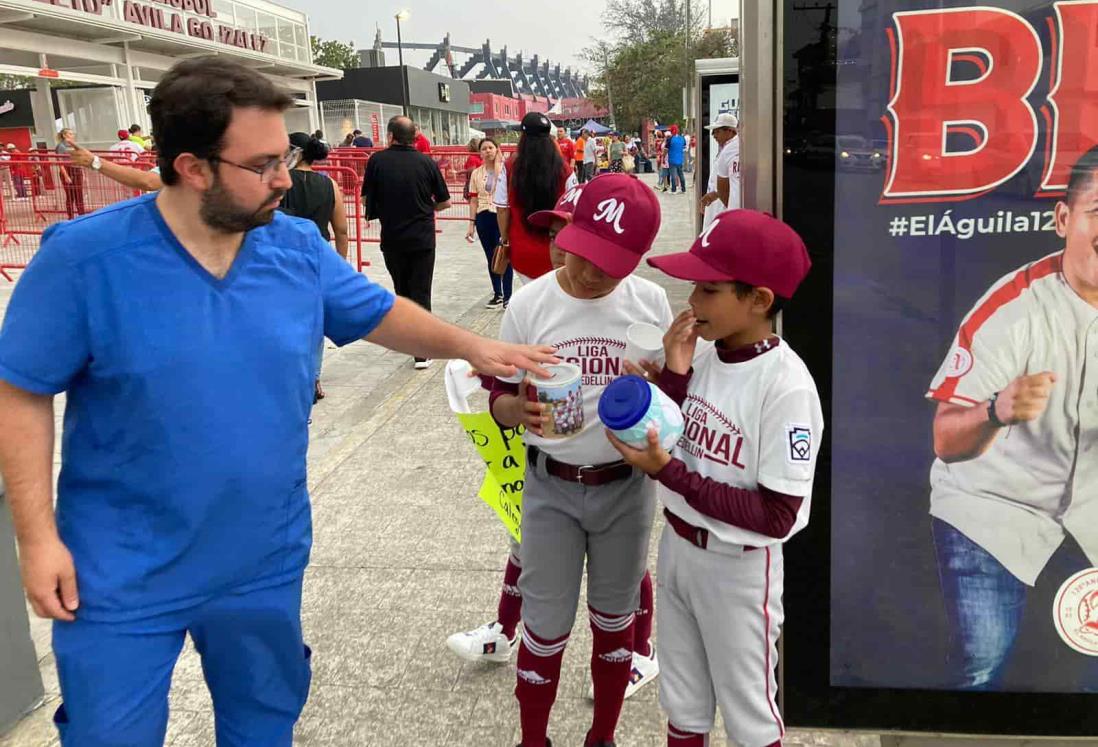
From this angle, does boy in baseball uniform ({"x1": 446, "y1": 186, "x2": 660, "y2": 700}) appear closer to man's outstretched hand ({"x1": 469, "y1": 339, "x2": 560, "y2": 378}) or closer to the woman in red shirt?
man's outstretched hand ({"x1": 469, "y1": 339, "x2": 560, "y2": 378})

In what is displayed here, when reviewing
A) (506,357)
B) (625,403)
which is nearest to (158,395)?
(506,357)

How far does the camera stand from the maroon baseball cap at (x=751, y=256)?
6.11 ft

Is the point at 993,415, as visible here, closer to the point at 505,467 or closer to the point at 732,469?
the point at 732,469

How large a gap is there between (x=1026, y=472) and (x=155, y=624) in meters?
2.07

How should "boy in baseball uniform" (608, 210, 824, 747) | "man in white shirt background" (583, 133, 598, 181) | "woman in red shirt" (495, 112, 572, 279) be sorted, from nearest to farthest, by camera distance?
"boy in baseball uniform" (608, 210, 824, 747), "woman in red shirt" (495, 112, 572, 279), "man in white shirt background" (583, 133, 598, 181)

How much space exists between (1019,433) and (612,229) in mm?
1135

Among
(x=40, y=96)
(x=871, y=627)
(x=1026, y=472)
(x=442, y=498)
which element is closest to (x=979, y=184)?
(x=1026, y=472)

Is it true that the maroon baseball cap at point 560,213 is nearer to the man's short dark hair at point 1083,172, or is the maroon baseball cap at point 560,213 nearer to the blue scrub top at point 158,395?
the blue scrub top at point 158,395

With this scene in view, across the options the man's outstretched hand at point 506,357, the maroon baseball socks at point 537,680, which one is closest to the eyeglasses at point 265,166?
the man's outstretched hand at point 506,357

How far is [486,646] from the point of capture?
3.07m

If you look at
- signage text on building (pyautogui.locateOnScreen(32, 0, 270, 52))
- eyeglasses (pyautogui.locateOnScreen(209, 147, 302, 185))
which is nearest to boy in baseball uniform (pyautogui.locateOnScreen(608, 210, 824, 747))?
eyeglasses (pyautogui.locateOnScreen(209, 147, 302, 185))

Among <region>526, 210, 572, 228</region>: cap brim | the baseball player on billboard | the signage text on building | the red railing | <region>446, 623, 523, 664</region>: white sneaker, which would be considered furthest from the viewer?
the signage text on building

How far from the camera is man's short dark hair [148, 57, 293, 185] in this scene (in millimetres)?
1697

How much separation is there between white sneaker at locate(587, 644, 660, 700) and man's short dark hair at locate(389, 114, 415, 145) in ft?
17.3
